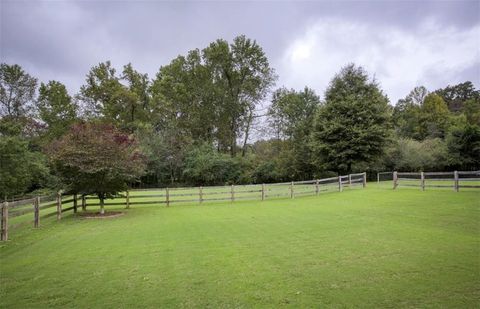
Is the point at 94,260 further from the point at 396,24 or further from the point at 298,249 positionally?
the point at 396,24

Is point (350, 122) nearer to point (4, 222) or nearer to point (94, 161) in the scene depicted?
point (94, 161)

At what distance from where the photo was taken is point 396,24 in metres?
18.0

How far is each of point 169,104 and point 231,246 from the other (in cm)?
4154

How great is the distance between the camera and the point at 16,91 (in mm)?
40312

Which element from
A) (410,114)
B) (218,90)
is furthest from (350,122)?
(410,114)

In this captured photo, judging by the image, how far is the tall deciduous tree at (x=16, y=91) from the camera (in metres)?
39.3

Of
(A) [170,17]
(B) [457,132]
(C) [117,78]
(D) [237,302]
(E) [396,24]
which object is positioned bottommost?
(D) [237,302]

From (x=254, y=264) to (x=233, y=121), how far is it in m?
43.1

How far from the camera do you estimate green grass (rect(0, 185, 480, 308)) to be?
4.74 m

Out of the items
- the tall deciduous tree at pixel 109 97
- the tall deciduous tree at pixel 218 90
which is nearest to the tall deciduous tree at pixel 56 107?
the tall deciduous tree at pixel 109 97

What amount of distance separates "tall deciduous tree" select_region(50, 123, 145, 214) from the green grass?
3.83 meters

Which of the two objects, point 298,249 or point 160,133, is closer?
point 298,249

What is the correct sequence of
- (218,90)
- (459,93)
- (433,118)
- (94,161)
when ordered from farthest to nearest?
(459,93)
(433,118)
(218,90)
(94,161)

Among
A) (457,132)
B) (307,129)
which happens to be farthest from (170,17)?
(457,132)
